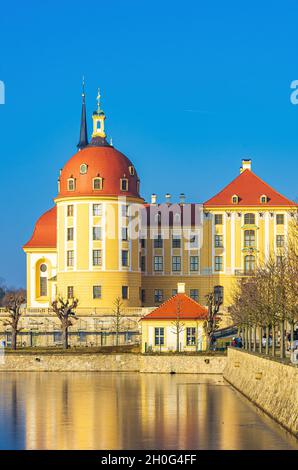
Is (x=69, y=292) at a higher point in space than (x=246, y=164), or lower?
lower

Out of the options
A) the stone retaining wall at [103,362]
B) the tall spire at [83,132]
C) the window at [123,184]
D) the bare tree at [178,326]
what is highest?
the tall spire at [83,132]

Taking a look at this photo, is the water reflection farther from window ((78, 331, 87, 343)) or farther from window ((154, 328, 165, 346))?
window ((78, 331, 87, 343))

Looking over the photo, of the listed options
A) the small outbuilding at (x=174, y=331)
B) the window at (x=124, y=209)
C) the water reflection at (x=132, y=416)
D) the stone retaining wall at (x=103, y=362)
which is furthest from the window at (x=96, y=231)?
the water reflection at (x=132, y=416)

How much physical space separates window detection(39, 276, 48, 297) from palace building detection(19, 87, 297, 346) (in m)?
0.02

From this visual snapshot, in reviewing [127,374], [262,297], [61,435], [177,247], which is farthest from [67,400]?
[177,247]

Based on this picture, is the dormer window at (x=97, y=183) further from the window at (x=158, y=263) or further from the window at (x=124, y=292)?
the window at (x=158, y=263)

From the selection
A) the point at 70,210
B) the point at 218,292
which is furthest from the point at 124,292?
the point at 218,292

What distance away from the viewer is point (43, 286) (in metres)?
104

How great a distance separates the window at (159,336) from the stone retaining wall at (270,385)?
53.8ft

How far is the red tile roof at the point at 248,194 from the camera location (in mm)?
101500

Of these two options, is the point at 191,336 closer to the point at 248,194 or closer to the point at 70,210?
the point at 70,210

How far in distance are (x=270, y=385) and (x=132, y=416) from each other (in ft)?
17.3

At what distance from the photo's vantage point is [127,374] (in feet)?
218
